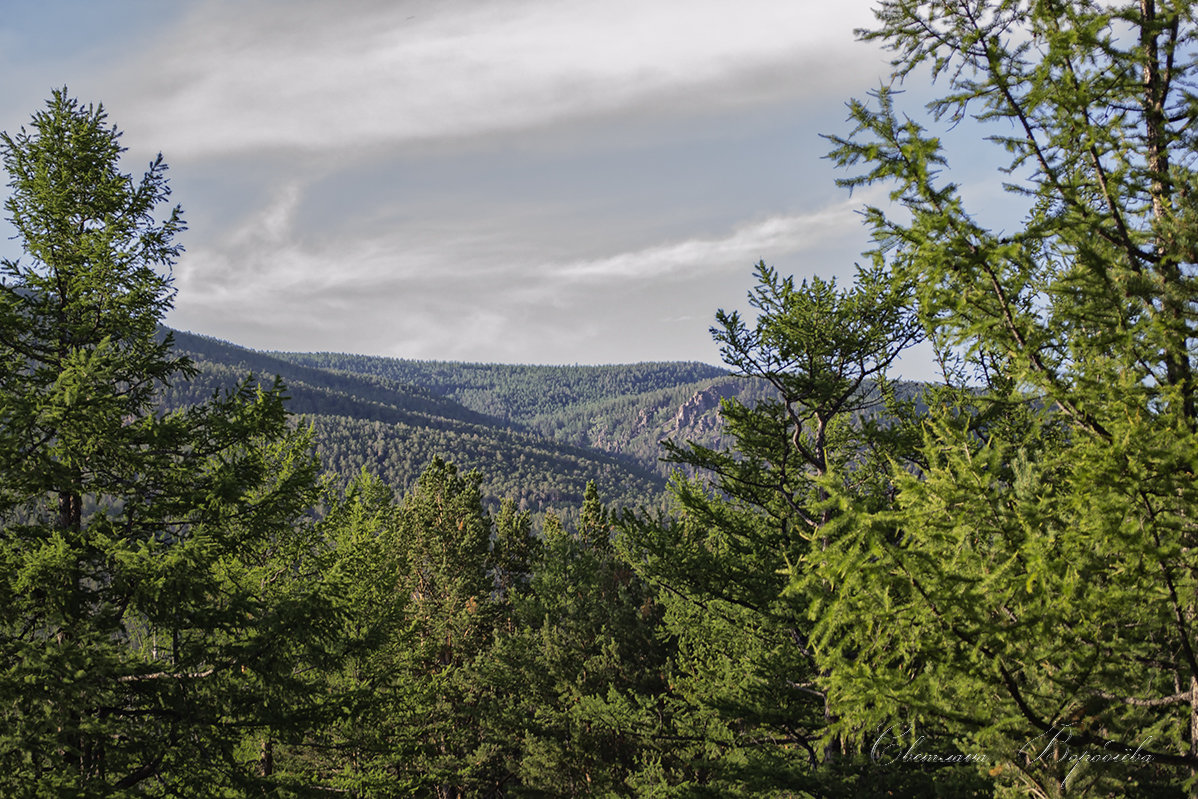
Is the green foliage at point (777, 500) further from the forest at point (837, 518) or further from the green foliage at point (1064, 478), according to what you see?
the green foliage at point (1064, 478)

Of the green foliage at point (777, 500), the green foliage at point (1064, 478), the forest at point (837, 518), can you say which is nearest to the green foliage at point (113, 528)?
the forest at point (837, 518)

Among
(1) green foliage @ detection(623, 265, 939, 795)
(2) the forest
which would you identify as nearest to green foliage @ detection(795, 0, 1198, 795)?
(2) the forest

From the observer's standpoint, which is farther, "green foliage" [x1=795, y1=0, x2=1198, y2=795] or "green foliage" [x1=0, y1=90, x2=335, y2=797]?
"green foliage" [x1=0, y1=90, x2=335, y2=797]

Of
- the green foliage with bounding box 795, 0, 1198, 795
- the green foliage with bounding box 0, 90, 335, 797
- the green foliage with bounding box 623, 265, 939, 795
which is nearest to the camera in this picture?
the green foliage with bounding box 795, 0, 1198, 795

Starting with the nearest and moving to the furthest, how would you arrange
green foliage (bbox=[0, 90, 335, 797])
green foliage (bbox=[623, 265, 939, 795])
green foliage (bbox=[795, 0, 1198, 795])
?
1. green foliage (bbox=[795, 0, 1198, 795])
2. green foliage (bbox=[0, 90, 335, 797])
3. green foliage (bbox=[623, 265, 939, 795])

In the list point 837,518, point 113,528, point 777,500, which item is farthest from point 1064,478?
point 113,528

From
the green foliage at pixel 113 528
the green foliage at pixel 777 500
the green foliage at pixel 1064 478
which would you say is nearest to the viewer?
the green foliage at pixel 1064 478

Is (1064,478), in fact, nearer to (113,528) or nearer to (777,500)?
(777,500)

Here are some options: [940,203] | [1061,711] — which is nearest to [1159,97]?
[940,203]

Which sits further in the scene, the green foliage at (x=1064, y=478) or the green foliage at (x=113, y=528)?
the green foliage at (x=113, y=528)

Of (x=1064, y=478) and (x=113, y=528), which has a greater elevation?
(x=1064, y=478)

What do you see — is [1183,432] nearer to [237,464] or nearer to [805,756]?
[237,464]

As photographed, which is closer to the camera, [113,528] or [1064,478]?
[1064,478]

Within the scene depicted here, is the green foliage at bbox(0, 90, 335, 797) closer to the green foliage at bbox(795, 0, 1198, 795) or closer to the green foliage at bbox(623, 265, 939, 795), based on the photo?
the green foliage at bbox(623, 265, 939, 795)
